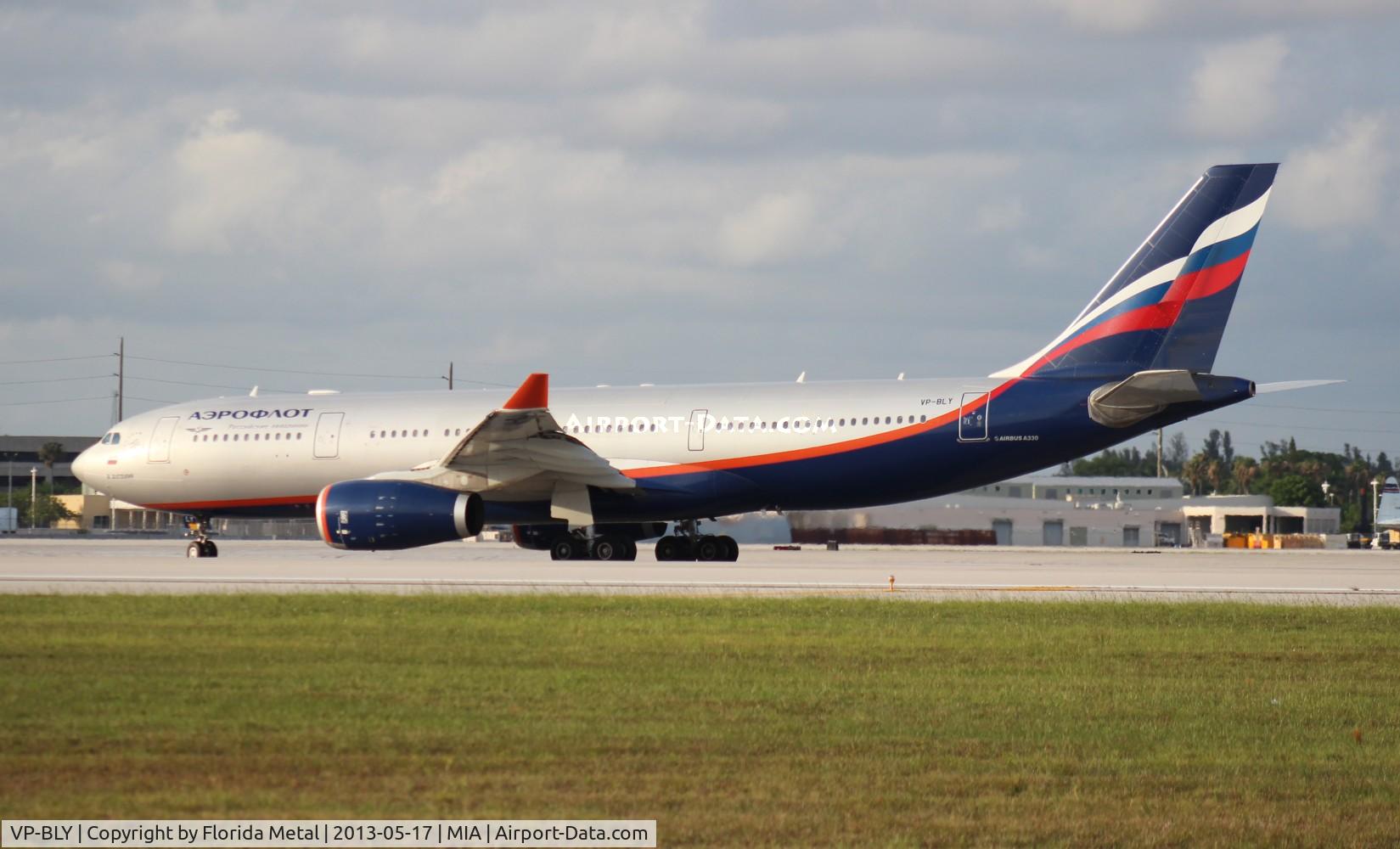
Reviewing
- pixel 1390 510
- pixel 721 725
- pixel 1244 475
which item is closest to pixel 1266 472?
pixel 1244 475

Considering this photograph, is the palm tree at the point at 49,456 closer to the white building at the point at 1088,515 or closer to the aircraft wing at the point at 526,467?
the white building at the point at 1088,515

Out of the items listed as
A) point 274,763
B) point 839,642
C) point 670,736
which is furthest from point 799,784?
point 839,642

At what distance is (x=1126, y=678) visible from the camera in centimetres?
1270

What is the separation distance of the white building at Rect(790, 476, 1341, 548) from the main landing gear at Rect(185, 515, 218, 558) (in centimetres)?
2320

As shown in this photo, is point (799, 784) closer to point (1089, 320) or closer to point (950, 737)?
point (950, 737)

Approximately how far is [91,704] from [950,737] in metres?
5.59

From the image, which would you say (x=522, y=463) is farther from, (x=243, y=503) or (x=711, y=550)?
(x=243, y=503)

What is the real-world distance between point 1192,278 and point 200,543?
21867 mm

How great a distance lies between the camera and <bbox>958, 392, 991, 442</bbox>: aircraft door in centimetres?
3012

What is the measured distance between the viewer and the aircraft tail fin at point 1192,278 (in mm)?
29922

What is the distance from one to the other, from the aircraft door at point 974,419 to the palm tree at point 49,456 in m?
95.1

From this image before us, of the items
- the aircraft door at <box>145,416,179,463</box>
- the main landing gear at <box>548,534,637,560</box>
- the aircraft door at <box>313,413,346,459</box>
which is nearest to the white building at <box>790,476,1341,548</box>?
the main landing gear at <box>548,534,637,560</box>

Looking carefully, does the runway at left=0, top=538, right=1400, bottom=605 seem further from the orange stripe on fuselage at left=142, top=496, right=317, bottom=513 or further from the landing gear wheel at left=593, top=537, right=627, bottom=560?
the orange stripe on fuselage at left=142, top=496, right=317, bottom=513

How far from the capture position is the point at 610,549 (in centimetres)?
3322
